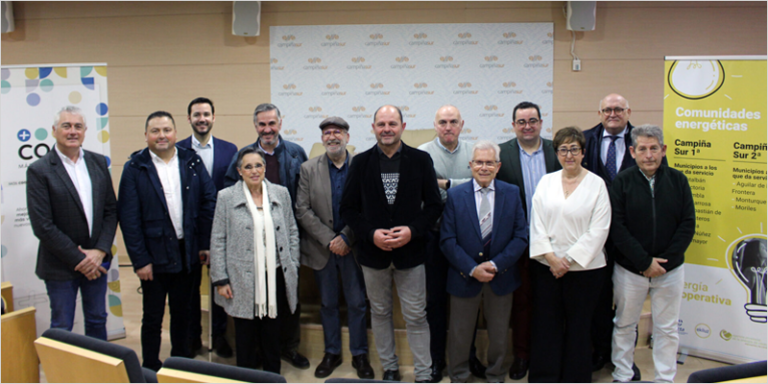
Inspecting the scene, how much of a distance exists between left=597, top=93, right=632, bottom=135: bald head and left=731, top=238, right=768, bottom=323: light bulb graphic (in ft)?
3.78

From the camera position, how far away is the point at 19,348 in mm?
2586

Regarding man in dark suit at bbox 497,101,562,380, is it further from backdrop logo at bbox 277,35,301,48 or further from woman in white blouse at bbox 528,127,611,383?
backdrop logo at bbox 277,35,301,48

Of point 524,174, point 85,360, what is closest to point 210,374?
point 85,360

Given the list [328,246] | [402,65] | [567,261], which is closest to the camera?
[567,261]

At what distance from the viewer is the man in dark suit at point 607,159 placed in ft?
9.56

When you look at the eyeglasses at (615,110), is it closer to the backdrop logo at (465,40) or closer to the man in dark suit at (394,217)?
the man in dark suit at (394,217)

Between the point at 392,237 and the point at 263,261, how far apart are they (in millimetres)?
758

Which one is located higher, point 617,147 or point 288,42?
point 288,42

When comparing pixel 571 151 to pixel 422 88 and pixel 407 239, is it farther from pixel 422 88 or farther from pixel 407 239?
pixel 422 88

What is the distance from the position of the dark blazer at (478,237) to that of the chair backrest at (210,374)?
4.83ft

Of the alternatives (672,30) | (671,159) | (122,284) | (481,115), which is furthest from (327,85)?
(672,30)

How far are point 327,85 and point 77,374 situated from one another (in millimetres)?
3918

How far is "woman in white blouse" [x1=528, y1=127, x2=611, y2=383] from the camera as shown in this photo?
2562mm

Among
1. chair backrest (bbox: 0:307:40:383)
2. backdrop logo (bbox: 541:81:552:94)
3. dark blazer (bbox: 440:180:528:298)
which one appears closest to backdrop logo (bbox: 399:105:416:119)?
backdrop logo (bbox: 541:81:552:94)
